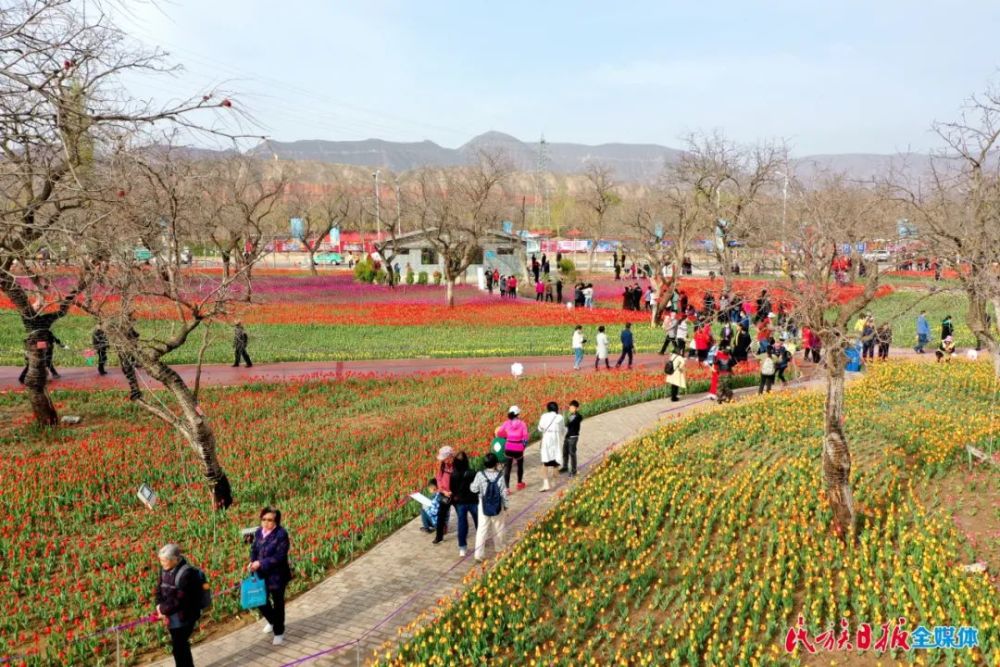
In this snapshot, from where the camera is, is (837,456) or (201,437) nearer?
(837,456)

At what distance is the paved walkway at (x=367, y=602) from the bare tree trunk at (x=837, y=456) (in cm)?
405

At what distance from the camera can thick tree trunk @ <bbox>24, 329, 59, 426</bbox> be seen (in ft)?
48.0

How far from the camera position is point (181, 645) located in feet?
21.8

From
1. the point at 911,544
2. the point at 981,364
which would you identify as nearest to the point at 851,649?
the point at 911,544

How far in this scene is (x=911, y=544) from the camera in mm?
8336

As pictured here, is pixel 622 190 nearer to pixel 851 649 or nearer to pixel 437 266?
pixel 437 266

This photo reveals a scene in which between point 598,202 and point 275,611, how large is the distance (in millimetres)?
77971

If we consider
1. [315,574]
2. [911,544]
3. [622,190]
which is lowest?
[315,574]

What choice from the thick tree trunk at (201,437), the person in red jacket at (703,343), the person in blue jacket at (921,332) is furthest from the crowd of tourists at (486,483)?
the person in blue jacket at (921,332)

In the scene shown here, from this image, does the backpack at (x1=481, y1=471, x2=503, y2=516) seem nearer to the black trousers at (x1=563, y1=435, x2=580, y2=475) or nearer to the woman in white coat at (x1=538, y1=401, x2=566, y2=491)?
the woman in white coat at (x1=538, y1=401, x2=566, y2=491)

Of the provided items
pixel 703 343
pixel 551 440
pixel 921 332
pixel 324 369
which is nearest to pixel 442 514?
pixel 551 440

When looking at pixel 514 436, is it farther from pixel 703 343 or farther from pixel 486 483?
pixel 703 343

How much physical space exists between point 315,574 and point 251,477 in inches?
153

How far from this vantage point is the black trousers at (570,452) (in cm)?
1205
